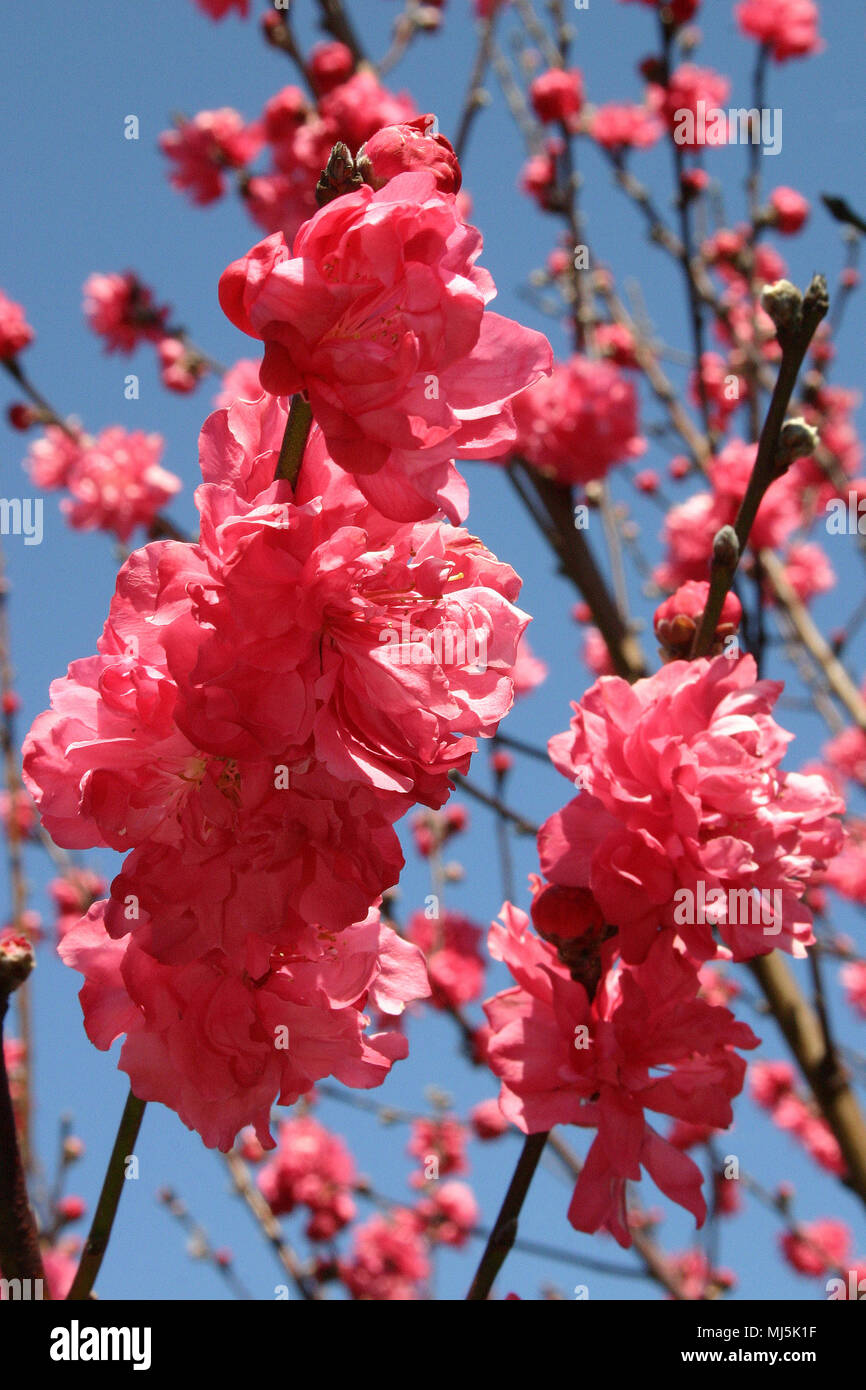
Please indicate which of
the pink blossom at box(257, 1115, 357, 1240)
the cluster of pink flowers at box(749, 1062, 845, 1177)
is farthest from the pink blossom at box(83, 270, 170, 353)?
the cluster of pink flowers at box(749, 1062, 845, 1177)

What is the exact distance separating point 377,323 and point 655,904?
2.58 feet

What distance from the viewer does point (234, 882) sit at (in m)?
1.09

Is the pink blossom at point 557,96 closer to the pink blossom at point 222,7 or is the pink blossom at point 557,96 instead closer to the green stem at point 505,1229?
the pink blossom at point 222,7

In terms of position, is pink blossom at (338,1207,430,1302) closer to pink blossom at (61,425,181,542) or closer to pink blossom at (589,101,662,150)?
pink blossom at (61,425,181,542)

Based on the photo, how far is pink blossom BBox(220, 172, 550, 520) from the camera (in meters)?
1.02

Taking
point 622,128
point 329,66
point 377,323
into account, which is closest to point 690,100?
point 622,128

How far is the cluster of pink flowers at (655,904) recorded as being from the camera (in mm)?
1400

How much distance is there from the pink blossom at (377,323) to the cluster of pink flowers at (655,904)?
0.54 m

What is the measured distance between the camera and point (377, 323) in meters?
1.07

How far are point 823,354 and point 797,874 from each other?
17.8ft

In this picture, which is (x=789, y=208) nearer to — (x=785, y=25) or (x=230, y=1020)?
(x=785, y=25)

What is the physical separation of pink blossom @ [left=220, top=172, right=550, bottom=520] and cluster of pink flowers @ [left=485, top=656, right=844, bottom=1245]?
0.54 meters
